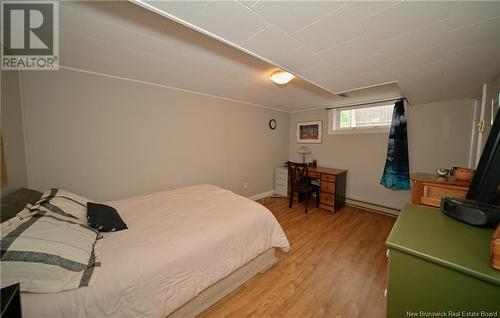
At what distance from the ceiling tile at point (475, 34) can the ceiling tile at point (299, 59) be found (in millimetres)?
873

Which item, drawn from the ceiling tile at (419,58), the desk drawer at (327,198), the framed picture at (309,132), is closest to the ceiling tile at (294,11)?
the ceiling tile at (419,58)

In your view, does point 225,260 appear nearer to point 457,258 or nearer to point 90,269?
point 90,269

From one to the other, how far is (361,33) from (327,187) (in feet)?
8.95

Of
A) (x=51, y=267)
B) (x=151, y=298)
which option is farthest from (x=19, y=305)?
(x=151, y=298)

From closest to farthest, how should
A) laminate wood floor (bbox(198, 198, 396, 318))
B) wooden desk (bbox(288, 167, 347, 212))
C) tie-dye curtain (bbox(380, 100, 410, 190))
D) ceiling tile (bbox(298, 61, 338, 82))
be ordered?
laminate wood floor (bbox(198, 198, 396, 318))
ceiling tile (bbox(298, 61, 338, 82))
tie-dye curtain (bbox(380, 100, 410, 190))
wooden desk (bbox(288, 167, 347, 212))

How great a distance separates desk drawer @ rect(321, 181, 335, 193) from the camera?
3.32 metres

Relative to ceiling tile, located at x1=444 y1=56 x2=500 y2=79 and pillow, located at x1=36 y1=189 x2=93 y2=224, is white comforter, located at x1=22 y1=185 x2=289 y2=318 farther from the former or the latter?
ceiling tile, located at x1=444 y1=56 x2=500 y2=79

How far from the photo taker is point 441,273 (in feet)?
2.38

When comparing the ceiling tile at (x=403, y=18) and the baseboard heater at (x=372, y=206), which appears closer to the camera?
the ceiling tile at (x=403, y=18)

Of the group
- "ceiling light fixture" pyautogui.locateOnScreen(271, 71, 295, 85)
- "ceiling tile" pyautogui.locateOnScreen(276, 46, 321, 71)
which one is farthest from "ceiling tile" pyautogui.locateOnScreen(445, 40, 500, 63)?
"ceiling light fixture" pyautogui.locateOnScreen(271, 71, 295, 85)

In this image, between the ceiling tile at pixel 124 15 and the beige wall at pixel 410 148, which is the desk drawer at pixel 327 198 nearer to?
the beige wall at pixel 410 148

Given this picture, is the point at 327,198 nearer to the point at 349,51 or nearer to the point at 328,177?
the point at 328,177

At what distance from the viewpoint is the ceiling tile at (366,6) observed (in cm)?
94

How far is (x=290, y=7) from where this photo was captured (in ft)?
3.20
